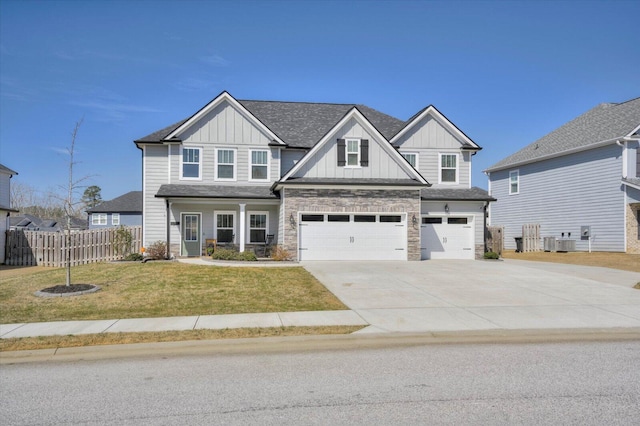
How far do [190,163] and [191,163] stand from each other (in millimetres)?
49

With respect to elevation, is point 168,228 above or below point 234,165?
below

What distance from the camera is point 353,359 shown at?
23.4ft

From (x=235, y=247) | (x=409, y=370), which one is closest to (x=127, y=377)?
(x=409, y=370)

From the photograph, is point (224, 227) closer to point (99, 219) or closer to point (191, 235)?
point (191, 235)

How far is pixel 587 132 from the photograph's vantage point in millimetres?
29094

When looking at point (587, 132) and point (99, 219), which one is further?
point (99, 219)

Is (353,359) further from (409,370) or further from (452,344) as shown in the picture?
(452,344)

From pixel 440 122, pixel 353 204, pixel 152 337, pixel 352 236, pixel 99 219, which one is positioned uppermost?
pixel 440 122

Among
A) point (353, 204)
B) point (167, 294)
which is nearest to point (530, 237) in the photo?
point (353, 204)

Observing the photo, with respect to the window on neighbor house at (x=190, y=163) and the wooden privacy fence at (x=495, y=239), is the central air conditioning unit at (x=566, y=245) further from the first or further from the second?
the window on neighbor house at (x=190, y=163)

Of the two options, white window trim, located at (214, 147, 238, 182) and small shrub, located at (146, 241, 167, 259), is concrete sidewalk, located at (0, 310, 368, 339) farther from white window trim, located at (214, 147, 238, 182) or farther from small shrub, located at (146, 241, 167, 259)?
white window trim, located at (214, 147, 238, 182)

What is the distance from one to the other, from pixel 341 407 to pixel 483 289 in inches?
374

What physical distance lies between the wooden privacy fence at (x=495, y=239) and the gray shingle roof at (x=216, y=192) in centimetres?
1245

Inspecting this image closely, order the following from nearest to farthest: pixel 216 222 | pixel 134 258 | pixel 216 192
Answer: pixel 134 258 < pixel 216 192 < pixel 216 222
